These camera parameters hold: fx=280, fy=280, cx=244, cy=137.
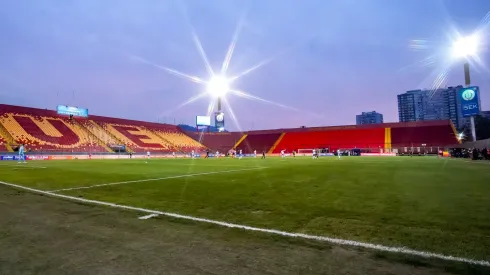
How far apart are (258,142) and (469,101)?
60689 millimetres

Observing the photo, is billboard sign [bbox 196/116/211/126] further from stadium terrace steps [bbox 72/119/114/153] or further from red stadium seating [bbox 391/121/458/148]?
red stadium seating [bbox 391/121/458/148]

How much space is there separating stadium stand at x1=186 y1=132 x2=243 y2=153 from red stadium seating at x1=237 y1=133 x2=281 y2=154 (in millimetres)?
3890

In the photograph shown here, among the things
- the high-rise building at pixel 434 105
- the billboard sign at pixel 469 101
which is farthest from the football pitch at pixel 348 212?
the high-rise building at pixel 434 105

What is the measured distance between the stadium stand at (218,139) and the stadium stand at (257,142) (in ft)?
11.0

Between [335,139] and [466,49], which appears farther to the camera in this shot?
[335,139]

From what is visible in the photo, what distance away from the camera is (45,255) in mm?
3156

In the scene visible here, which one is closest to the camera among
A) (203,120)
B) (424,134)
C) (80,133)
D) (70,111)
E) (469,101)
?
(469,101)

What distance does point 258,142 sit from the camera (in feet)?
Result: 285

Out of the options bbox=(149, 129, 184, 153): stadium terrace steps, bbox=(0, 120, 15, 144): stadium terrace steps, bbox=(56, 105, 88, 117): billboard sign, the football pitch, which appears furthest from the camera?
bbox=(149, 129, 184, 153): stadium terrace steps

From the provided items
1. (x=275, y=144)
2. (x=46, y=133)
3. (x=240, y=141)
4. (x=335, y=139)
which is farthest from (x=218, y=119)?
(x=46, y=133)

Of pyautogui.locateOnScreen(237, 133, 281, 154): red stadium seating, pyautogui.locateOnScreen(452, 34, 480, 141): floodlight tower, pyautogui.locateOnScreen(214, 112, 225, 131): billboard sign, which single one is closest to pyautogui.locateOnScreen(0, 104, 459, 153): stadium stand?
pyautogui.locateOnScreen(237, 133, 281, 154): red stadium seating

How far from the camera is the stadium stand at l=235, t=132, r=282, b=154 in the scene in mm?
83125

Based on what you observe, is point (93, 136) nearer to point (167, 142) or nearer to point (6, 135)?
point (6, 135)

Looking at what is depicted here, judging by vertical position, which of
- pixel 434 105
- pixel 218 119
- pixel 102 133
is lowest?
pixel 102 133
